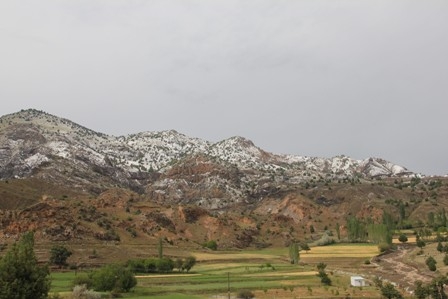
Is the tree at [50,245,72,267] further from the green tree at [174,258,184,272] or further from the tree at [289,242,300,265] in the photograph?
the tree at [289,242,300,265]

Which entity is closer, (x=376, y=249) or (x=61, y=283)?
(x=61, y=283)

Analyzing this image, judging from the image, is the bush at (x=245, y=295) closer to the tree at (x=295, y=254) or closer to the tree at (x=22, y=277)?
the tree at (x=22, y=277)

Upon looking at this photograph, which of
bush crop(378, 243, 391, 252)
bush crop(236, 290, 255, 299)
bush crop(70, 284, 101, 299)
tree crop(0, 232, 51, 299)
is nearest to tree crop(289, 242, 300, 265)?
bush crop(378, 243, 391, 252)

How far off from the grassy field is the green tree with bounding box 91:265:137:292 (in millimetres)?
1461

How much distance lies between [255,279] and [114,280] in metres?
23.0

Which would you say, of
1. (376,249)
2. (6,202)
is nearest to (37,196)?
(6,202)

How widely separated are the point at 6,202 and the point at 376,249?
103 metres

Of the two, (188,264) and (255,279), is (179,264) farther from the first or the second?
(255,279)

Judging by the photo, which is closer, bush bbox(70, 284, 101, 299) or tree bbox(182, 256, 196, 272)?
bush bbox(70, 284, 101, 299)

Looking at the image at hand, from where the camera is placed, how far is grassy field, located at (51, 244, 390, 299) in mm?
63531

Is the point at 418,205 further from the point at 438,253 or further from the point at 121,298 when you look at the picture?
the point at 121,298

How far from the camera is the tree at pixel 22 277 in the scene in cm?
4188

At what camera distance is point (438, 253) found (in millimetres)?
99250

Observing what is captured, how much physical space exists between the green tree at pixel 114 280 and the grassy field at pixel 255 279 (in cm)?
146
